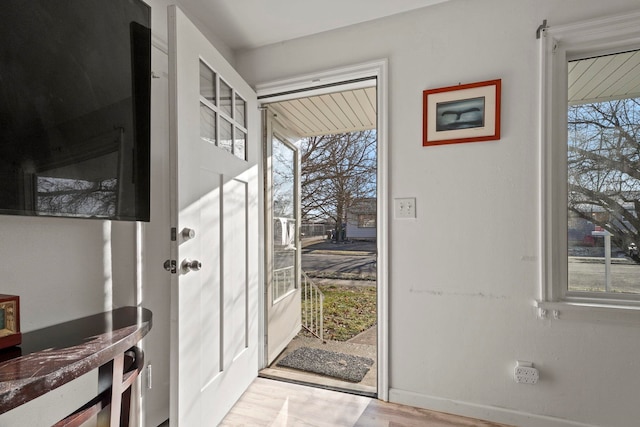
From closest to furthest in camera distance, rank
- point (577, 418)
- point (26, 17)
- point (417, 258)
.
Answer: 1. point (26, 17)
2. point (577, 418)
3. point (417, 258)

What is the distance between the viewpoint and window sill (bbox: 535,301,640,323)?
143cm

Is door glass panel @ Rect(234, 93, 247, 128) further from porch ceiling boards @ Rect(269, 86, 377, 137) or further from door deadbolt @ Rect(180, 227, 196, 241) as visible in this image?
door deadbolt @ Rect(180, 227, 196, 241)

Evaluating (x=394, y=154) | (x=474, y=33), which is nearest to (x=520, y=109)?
(x=474, y=33)

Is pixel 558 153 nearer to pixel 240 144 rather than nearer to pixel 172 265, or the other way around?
pixel 240 144

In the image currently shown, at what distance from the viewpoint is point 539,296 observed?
5.09ft

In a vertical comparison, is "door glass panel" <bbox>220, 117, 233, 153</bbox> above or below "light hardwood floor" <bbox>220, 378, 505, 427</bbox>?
above

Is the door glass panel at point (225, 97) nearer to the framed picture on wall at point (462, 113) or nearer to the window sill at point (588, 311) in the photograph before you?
the framed picture on wall at point (462, 113)

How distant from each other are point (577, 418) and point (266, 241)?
1952mm

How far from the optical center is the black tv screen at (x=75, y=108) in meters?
0.80

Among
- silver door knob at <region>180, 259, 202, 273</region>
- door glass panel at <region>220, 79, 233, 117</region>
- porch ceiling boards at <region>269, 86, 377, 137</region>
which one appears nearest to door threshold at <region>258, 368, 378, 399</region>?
silver door knob at <region>180, 259, 202, 273</region>

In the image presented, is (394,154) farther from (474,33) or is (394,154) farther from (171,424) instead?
(171,424)

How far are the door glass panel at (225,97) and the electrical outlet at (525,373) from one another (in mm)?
1987

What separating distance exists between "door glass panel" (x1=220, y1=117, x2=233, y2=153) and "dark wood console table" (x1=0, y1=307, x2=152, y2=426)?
0.91 m

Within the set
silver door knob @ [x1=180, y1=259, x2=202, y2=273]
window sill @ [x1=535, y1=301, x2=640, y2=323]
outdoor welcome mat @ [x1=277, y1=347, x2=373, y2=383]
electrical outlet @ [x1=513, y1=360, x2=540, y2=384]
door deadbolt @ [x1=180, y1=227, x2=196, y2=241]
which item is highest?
door deadbolt @ [x1=180, y1=227, x2=196, y2=241]
